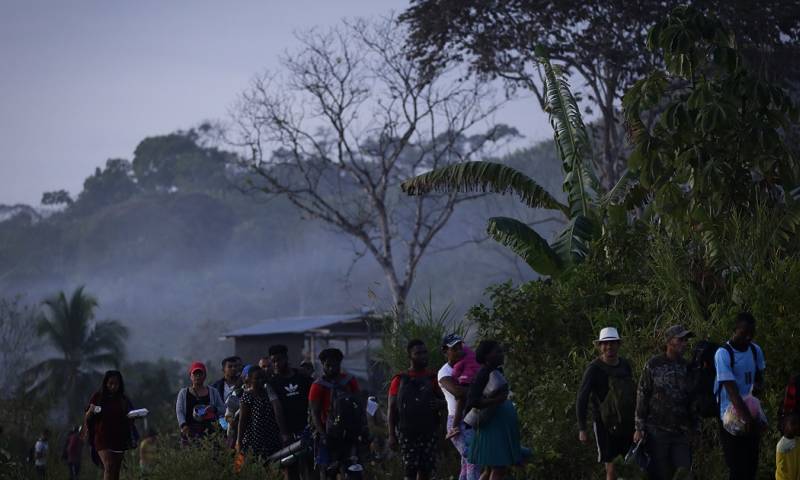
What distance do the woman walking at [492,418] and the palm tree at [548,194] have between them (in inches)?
268

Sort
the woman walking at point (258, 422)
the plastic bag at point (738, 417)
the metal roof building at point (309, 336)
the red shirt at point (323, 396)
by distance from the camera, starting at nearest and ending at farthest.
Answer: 1. the plastic bag at point (738, 417)
2. the red shirt at point (323, 396)
3. the woman walking at point (258, 422)
4. the metal roof building at point (309, 336)

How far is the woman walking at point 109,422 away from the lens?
1366 centimetres

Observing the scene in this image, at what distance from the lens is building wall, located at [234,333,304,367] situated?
36.0m

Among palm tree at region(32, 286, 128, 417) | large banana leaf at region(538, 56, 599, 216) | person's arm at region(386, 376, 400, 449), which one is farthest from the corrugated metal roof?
person's arm at region(386, 376, 400, 449)

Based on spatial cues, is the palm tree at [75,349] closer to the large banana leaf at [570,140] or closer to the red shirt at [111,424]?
the large banana leaf at [570,140]

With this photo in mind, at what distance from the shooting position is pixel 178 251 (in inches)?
4439

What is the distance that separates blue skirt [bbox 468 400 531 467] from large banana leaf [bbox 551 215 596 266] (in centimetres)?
675

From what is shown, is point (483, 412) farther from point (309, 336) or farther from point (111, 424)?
point (309, 336)

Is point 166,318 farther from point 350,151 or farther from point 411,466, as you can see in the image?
point 411,466

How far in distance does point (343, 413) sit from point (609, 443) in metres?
2.72

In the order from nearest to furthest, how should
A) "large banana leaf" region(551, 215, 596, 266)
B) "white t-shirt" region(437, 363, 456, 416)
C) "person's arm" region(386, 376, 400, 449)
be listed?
"white t-shirt" region(437, 363, 456, 416)
"person's arm" region(386, 376, 400, 449)
"large banana leaf" region(551, 215, 596, 266)

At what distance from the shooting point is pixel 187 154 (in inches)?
4569

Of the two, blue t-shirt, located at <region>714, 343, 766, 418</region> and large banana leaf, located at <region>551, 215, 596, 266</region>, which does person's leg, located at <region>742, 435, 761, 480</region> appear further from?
large banana leaf, located at <region>551, 215, 596, 266</region>

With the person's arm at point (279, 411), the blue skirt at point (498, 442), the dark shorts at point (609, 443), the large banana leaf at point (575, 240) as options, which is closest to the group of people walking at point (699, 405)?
the dark shorts at point (609, 443)
